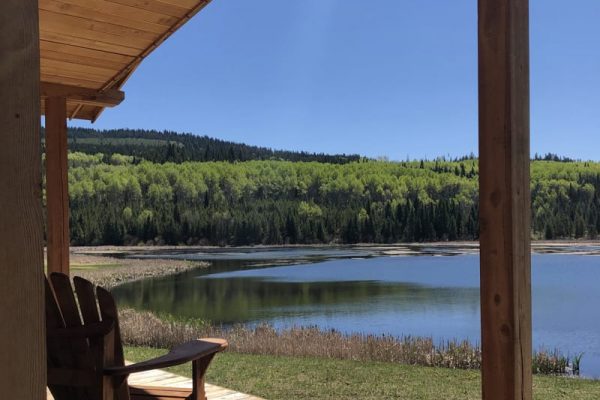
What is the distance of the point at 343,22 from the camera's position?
82.8 metres

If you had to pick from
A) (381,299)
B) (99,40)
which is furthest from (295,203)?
(99,40)

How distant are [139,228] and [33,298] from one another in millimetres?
54866

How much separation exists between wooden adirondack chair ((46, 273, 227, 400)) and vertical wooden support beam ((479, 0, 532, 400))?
3.32 ft

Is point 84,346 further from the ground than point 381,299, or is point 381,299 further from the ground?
point 84,346

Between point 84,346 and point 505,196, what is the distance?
4.14 ft

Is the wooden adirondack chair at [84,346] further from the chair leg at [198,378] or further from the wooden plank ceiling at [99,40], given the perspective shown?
the wooden plank ceiling at [99,40]

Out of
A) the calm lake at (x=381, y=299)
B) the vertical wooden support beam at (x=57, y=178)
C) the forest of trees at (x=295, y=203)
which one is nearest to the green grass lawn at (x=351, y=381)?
the vertical wooden support beam at (x=57, y=178)

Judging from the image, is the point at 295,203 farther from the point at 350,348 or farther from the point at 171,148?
the point at 350,348

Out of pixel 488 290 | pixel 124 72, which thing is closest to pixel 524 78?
pixel 488 290

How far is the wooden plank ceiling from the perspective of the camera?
3.16 meters

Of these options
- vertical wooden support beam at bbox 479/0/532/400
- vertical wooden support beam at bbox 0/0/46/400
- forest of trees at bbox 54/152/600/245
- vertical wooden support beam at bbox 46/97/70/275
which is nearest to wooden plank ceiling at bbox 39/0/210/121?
vertical wooden support beam at bbox 46/97/70/275

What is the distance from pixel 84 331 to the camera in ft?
5.90

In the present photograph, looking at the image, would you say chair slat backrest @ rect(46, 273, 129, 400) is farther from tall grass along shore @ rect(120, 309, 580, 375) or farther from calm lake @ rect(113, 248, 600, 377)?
calm lake @ rect(113, 248, 600, 377)

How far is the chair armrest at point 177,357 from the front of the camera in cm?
178
